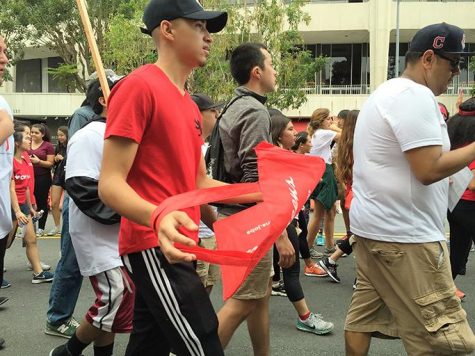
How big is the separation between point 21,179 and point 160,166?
5322 mm

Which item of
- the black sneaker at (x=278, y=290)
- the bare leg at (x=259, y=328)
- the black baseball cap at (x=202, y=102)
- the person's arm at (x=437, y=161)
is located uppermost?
the black baseball cap at (x=202, y=102)

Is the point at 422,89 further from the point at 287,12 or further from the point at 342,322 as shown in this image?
the point at 287,12

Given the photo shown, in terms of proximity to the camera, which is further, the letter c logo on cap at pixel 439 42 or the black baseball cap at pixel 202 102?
the black baseball cap at pixel 202 102

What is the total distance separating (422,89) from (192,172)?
1102 mm

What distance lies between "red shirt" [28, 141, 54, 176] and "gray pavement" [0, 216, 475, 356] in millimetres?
2330

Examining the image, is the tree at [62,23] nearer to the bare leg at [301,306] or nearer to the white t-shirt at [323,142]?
the white t-shirt at [323,142]

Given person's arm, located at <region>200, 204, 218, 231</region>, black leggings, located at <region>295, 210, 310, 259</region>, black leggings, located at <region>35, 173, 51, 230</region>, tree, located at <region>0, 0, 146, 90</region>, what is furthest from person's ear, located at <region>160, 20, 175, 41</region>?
tree, located at <region>0, 0, 146, 90</region>

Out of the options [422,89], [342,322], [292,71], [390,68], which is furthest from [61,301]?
[390,68]

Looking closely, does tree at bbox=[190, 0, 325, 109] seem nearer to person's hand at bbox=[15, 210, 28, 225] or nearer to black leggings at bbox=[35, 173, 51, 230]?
black leggings at bbox=[35, 173, 51, 230]

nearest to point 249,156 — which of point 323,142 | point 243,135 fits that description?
point 243,135

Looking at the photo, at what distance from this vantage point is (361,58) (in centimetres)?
3003

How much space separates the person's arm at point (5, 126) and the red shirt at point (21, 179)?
3.75 meters

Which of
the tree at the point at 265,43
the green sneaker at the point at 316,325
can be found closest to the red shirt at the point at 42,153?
the green sneaker at the point at 316,325

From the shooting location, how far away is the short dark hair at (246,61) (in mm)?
3639
